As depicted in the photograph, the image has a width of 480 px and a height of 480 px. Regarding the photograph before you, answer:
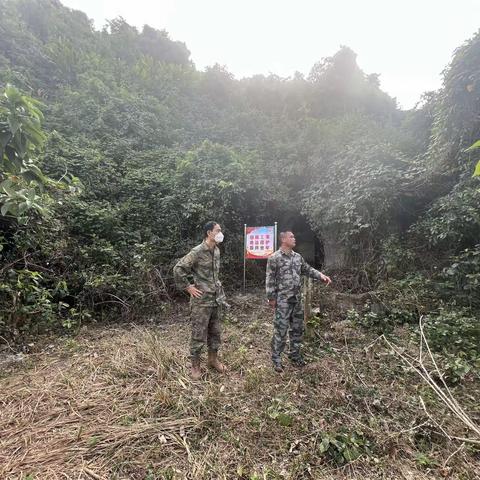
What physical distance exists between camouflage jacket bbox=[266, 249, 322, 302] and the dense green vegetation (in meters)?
1.88

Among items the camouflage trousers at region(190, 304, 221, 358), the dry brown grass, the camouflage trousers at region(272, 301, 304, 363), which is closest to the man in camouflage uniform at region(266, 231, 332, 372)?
the camouflage trousers at region(272, 301, 304, 363)

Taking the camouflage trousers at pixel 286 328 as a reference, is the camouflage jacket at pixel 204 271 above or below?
above

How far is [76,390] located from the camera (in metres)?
2.92

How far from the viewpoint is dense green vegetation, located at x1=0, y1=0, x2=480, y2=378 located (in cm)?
434

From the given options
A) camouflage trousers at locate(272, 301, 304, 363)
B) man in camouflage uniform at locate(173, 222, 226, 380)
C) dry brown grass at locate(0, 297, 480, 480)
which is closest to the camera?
dry brown grass at locate(0, 297, 480, 480)

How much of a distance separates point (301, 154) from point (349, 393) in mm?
7581

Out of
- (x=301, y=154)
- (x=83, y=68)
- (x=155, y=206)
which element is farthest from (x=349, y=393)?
(x=83, y=68)

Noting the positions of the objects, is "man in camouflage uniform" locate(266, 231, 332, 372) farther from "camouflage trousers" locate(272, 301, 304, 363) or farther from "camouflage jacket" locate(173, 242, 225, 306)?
"camouflage jacket" locate(173, 242, 225, 306)

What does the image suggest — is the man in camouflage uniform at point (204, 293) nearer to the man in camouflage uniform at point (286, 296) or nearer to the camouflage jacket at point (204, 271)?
the camouflage jacket at point (204, 271)

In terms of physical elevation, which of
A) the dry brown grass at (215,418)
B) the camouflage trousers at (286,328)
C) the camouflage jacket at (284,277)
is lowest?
the dry brown grass at (215,418)

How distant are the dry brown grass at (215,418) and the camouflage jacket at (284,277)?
2.79ft

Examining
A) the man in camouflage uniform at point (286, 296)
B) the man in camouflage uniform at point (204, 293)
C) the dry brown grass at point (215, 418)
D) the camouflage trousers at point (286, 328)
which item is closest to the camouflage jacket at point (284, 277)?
the man in camouflage uniform at point (286, 296)

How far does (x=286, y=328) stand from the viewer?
3451 millimetres

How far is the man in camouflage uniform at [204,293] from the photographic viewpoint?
3215 millimetres
